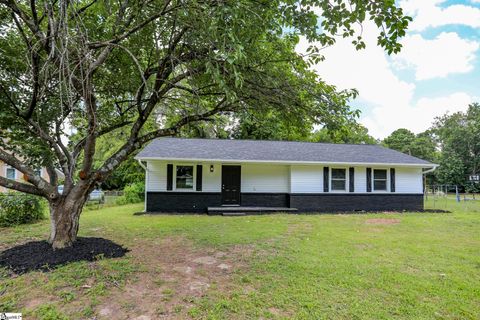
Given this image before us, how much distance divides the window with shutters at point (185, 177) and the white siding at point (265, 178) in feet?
8.29

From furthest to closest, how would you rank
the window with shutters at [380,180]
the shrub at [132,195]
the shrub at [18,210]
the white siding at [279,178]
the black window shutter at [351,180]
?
the shrub at [132,195] → the window with shutters at [380,180] → the black window shutter at [351,180] → the white siding at [279,178] → the shrub at [18,210]

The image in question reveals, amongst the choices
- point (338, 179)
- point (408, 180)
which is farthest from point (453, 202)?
point (338, 179)

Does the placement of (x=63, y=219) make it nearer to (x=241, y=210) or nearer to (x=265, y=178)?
(x=241, y=210)

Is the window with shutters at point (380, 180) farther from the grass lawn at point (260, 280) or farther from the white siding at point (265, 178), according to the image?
the grass lawn at point (260, 280)

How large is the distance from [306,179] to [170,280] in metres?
10.0

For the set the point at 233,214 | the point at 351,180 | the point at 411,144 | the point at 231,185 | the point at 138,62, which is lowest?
the point at 233,214

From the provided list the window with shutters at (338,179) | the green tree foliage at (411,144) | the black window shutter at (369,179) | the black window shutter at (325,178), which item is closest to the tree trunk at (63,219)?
the black window shutter at (325,178)

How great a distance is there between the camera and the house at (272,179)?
12.0m

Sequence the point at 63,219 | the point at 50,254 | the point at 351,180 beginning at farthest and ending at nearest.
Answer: the point at 351,180 → the point at 63,219 → the point at 50,254

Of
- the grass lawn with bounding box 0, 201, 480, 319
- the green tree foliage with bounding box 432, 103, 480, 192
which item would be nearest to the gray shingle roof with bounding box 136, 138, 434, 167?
the grass lawn with bounding box 0, 201, 480, 319

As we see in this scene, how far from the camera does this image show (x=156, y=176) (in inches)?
473

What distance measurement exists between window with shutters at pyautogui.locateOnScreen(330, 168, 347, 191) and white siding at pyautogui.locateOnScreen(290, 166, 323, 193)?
2.22ft

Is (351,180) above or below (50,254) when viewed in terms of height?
above

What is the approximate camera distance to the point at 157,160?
11.7 m
